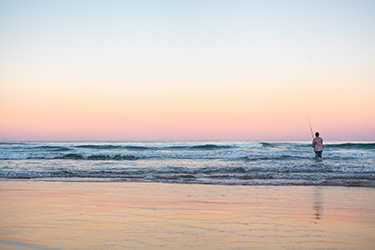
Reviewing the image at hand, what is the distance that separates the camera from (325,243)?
11.0 ft

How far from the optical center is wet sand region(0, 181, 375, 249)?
3334 millimetres

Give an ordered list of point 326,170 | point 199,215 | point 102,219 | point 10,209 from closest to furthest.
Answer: point 102,219 < point 199,215 < point 10,209 < point 326,170

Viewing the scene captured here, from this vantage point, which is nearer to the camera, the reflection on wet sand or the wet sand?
the wet sand

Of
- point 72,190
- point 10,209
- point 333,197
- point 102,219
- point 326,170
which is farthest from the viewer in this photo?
point 326,170

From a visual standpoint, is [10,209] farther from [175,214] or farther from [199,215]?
[199,215]

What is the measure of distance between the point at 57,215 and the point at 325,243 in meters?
3.24

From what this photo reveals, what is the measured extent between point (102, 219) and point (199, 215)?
1248mm

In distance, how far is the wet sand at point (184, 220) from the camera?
3334mm

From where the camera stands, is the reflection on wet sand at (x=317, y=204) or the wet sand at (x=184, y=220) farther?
the reflection on wet sand at (x=317, y=204)

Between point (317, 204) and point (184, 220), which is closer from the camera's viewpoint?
point (184, 220)

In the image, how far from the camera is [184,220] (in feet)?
14.1

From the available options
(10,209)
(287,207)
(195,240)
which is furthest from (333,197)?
(10,209)

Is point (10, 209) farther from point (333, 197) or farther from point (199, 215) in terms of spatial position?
point (333, 197)

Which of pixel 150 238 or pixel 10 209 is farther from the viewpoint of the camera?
pixel 10 209
